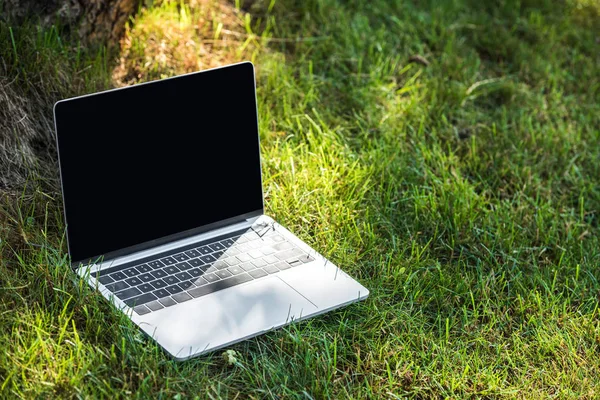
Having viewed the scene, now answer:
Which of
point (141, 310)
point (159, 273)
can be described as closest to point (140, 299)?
point (141, 310)

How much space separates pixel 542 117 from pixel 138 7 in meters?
2.24

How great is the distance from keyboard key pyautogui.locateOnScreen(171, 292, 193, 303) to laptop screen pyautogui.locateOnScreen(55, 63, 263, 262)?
286 mm

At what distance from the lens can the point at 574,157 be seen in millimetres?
4223

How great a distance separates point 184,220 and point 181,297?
1.23 ft

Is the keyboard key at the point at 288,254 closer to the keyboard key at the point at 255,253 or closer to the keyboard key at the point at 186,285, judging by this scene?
the keyboard key at the point at 255,253

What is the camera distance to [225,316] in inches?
110

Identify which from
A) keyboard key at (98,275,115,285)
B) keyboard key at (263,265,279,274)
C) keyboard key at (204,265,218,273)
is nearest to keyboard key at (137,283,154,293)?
keyboard key at (98,275,115,285)

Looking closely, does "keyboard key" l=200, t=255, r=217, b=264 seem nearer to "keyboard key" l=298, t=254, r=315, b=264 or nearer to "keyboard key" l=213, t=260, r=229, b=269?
"keyboard key" l=213, t=260, r=229, b=269

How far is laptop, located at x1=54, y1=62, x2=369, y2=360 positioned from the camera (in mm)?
2793

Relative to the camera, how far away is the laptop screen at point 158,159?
A: 2.84 metres

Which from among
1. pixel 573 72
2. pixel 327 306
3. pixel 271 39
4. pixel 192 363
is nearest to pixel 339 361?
pixel 327 306

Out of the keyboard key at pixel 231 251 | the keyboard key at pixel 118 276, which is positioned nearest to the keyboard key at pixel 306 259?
the keyboard key at pixel 231 251

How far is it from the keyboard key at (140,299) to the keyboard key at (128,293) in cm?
2

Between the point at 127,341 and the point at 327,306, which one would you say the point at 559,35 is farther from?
the point at 127,341
